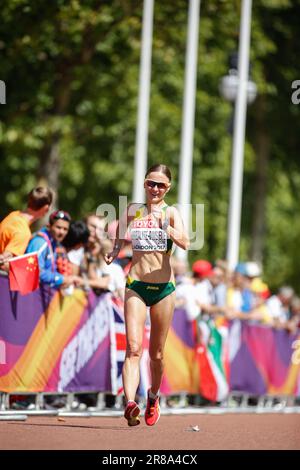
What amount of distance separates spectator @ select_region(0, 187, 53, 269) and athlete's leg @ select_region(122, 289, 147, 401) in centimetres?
182

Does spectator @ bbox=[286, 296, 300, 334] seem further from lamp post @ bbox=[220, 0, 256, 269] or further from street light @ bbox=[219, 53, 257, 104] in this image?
street light @ bbox=[219, 53, 257, 104]

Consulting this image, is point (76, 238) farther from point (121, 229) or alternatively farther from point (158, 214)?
point (158, 214)

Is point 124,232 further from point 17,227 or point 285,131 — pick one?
point 285,131

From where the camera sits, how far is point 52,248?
15.3 meters

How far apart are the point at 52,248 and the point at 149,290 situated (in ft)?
8.09

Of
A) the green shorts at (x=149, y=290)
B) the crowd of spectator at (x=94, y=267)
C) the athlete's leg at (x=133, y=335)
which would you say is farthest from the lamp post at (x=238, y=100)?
the athlete's leg at (x=133, y=335)

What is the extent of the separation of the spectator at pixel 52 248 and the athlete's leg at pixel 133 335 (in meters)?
2.00

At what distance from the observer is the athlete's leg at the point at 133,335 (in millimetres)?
12867

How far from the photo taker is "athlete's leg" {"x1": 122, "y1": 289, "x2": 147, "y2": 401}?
42.2ft

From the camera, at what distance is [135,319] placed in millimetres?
12953

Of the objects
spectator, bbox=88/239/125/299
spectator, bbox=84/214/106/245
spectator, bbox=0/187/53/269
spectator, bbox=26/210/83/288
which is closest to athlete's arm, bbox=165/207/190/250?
spectator, bbox=0/187/53/269

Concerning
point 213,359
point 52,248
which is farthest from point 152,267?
point 213,359

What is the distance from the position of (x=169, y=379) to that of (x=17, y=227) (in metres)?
4.22

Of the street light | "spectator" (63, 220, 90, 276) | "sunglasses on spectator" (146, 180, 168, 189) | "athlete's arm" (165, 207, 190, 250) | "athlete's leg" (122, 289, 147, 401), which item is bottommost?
"athlete's leg" (122, 289, 147, 401)
